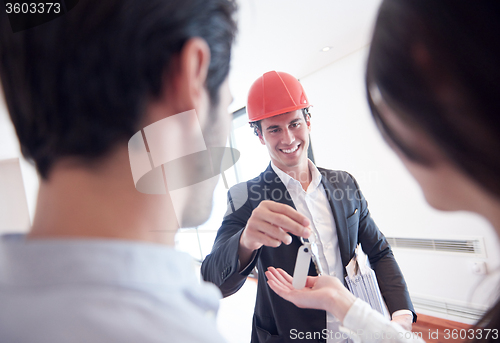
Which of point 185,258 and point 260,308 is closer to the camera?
point 185,258

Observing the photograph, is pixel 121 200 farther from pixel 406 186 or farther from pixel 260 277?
pixel 406 186

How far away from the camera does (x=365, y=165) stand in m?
1.43

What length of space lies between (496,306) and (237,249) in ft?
1.24

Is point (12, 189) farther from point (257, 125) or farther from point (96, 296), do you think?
point (257, 125)

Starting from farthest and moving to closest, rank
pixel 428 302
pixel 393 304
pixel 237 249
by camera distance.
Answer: pixel 428 302 → pixel 393 304 → pixel 237 249

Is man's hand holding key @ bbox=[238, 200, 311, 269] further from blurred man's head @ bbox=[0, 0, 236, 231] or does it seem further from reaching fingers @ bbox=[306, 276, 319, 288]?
blurred man's head @ bbox=[0, 0, 236, 231]

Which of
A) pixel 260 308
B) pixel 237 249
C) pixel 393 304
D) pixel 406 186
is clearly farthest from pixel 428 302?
→ pixel 237 249

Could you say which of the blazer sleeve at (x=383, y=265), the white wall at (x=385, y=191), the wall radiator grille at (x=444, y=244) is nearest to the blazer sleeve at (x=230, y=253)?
the blazer sleeve at (x=383, y=265)

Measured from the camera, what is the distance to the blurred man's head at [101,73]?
0.18 m

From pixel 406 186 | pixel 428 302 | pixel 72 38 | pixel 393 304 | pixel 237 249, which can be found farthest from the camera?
pixel 428 302

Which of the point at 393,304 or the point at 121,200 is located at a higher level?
the point at 121,200

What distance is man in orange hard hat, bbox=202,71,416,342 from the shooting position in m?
0.55

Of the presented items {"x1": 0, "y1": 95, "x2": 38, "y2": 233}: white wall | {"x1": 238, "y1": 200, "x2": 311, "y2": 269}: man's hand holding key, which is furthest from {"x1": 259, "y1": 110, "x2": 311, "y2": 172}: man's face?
{"x1": 0, "y1": 95, "x2": 38, "y2": 233}: white wall

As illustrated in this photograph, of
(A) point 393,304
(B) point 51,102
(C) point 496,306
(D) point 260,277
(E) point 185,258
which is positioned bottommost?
(A) point 393,304
